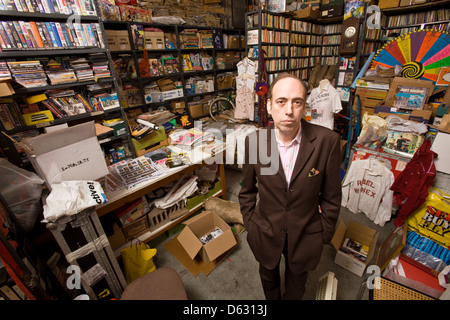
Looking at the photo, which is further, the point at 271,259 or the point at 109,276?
the point at 109,276

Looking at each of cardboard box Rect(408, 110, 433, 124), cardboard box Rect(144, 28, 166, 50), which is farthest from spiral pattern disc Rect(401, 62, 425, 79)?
cardboard box Rect(144, 28, 166, 50)

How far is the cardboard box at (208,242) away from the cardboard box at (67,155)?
3.06 feet

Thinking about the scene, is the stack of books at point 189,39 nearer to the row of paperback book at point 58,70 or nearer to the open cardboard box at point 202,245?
the row of paperback book at point 58,70

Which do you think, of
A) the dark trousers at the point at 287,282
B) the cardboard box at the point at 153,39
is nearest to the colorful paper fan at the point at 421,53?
the dark trousers at the point at 287,282

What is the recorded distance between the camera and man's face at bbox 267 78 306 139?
97cm

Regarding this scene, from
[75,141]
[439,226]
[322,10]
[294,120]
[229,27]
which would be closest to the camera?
[294,120]

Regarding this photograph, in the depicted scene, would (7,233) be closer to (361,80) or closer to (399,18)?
(361,80)

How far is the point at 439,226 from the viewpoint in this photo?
178cm

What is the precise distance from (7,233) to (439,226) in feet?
10.2

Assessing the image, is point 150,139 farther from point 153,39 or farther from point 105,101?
point 153,39

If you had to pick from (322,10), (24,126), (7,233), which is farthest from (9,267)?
(322,10)

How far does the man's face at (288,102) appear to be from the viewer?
3.17 ft

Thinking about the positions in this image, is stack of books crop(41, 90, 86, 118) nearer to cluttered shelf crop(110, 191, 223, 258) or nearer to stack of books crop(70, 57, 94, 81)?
stack of books crop(70, 57, 94, 81)

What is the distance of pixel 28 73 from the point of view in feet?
5.59
